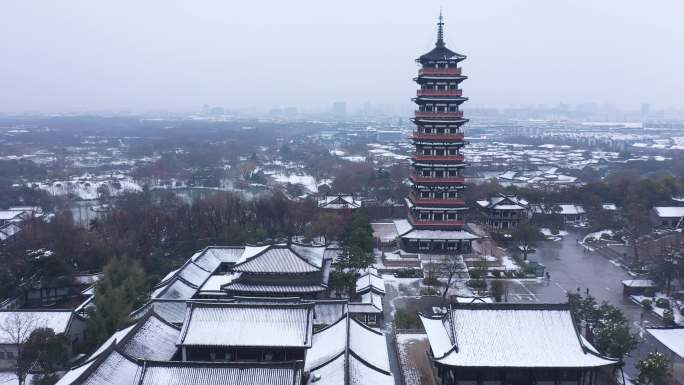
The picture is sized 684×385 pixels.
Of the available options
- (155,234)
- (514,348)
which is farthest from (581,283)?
(155,234)

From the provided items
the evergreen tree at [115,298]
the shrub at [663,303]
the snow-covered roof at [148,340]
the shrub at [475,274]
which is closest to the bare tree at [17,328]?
the evergreen tree at [115,298]

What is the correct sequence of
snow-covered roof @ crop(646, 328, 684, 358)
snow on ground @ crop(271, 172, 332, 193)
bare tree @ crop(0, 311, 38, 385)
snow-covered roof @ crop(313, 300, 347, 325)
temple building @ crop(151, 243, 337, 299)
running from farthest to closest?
1. snow on ground @ crop(271, 172, 332, 193)
2. temple building @ crop(151, 243, 337, 299)
3. snow-covered roof @ crop(313, 300, 347, 325)
4. bare tree @ crop(0, 311, 38, 385)
5. snow-covered roof @ crop(646, 328, 684, 358)

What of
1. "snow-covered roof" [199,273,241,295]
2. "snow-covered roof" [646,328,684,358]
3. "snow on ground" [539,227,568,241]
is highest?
"snow-covered roof" [199,273,241,295]

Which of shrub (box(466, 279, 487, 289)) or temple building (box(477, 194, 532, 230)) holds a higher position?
temple building (box(477, 194, 532, 230))

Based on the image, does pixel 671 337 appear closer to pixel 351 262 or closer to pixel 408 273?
pixel 351 262

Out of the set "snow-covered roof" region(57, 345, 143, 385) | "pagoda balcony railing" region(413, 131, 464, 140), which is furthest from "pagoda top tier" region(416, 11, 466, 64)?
"snow-covered roof" region(57, 345, 143, 385)

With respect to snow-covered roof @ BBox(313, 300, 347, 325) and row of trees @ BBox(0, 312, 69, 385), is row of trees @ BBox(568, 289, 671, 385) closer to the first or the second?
snow-covered roof @ BBox(313, 300, 347, 325)
